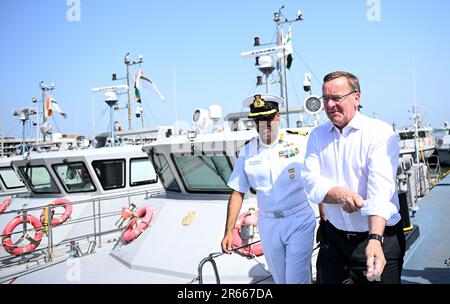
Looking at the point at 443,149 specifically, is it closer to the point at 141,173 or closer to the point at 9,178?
the point at 141,173

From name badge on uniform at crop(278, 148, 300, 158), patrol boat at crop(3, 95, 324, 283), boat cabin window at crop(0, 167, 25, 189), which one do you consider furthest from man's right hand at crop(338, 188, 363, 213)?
boat cabin window at crop(0, 167, 25, 189)

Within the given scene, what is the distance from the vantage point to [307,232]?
8.14 ft

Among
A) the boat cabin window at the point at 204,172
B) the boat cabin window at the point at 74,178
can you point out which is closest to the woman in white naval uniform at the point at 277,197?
the boat cabin window at the point at 204,172

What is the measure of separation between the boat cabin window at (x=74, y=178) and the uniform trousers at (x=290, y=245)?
633 cm

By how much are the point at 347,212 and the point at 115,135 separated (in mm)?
8728

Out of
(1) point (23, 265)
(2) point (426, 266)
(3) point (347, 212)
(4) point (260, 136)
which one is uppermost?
(4) point (260, 136)

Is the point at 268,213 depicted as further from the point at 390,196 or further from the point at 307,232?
the point at 390,196

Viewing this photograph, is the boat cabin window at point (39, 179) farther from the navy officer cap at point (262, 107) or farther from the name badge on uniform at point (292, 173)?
the name badge on uniform at point (292, 173)

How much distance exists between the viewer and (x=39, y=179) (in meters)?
8.65

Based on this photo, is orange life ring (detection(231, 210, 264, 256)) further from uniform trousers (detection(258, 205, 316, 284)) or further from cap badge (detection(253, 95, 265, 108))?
cap badge (detection(253, 95, 265, 108))

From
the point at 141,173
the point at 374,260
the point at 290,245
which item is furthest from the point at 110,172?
the point at 374,260

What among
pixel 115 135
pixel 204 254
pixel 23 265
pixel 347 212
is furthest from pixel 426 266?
pixel 115 135

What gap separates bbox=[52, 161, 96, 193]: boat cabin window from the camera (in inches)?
318

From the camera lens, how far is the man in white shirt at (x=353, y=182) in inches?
65.6
